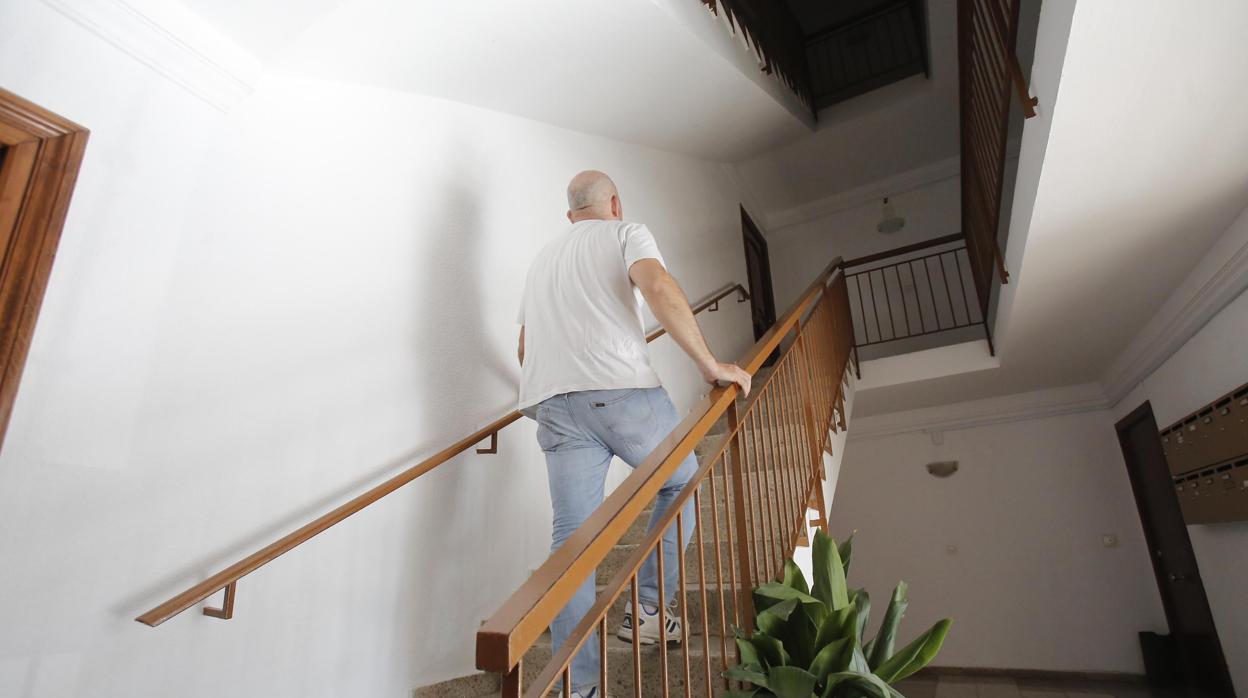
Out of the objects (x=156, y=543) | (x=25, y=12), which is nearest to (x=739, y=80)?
(x=25, y=12)

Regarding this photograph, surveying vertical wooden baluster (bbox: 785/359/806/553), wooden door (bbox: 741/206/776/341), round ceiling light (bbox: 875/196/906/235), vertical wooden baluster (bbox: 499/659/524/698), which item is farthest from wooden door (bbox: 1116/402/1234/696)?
vertical wooden baluster (bbox: 499/659/524/698)

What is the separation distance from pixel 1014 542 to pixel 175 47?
648cm

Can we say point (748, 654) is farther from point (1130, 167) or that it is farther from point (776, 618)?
point (1130, 167)

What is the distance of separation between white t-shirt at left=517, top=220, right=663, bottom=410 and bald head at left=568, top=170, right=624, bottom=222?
14 centimetres

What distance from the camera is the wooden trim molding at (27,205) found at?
4.25ft

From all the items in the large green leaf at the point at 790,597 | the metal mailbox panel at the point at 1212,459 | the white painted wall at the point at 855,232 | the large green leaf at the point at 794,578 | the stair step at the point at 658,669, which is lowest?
the stair step at the point at 658,669

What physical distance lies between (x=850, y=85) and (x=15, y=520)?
6.59 metres

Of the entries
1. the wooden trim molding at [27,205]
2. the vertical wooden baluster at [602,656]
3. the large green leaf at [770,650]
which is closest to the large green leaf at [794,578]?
the large green leaf at [770,650]

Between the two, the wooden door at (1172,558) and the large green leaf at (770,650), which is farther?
the wooden door at (1172,558)

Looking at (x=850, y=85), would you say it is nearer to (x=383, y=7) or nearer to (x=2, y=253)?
(x=383, y=7)

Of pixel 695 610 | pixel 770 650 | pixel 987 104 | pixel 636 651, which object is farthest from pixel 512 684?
pixel 987 104

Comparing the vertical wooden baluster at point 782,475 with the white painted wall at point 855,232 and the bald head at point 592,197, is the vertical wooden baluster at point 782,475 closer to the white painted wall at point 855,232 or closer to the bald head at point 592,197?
the bald head at point 592,197

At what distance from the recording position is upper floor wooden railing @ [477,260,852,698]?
849 mm

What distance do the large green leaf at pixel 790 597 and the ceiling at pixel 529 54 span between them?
6.60ft
